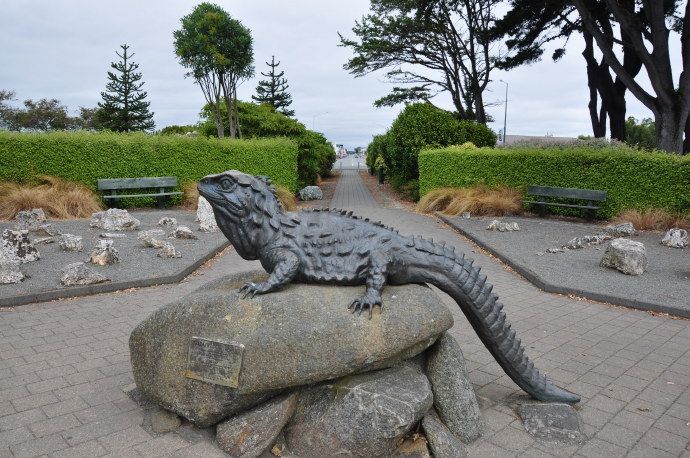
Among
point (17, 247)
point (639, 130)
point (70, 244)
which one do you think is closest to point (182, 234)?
point (70, 244)

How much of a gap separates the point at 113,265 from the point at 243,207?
237 inches

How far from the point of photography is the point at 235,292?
3.94 m

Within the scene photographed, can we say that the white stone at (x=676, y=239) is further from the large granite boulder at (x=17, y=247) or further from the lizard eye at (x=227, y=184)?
the large granite boulder at (x=17, y=247)

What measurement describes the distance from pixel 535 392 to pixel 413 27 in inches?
1089

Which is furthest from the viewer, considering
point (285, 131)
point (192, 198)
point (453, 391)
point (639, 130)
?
point (639, 130)

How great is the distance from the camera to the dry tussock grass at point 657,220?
13.5 m

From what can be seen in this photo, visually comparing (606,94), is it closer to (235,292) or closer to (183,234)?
(183,234)

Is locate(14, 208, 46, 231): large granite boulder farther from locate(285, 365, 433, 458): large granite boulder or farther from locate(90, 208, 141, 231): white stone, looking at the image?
locate(285, 365, 433, 458): large granite boulder

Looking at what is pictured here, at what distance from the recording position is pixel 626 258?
9.07 m

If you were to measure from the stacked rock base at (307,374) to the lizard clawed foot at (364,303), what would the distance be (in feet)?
0.19

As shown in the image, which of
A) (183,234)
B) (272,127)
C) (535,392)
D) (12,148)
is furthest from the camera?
(272,127)

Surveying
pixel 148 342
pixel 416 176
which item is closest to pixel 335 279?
pixel 148 342

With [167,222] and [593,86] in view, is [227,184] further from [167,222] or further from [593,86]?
[593,86]

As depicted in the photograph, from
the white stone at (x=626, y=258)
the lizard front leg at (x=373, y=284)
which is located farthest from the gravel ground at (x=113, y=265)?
the white stone at (x=626, y=258)
